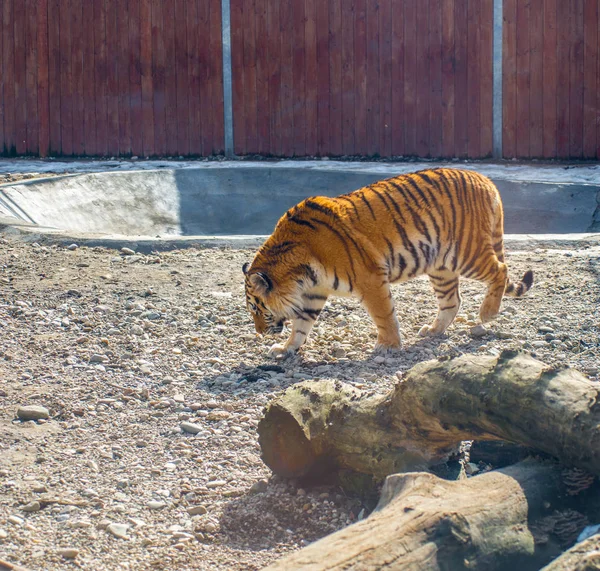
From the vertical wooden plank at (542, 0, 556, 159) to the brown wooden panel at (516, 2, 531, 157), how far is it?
246 mm

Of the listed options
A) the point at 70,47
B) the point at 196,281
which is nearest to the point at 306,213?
the point at 196,281

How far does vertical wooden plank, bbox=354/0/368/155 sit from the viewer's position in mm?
13172

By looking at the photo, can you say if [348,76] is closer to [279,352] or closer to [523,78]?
[523,78]

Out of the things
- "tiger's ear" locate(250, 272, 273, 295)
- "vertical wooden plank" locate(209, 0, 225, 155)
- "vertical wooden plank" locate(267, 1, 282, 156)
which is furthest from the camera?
"vertical wooden plank" locate(209, 0, 225, 155)

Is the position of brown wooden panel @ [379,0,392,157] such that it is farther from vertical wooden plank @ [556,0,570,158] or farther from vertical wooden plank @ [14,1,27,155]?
vertical wooden plank @ [14,1,27,155]

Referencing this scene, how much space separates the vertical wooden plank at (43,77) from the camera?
13.8 meters

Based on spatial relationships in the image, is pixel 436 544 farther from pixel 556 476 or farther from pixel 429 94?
pixel 429 94

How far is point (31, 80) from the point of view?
13.9 m

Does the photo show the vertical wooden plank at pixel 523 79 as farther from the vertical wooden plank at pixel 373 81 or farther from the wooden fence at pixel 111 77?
the wooden fence at pixel 111 77

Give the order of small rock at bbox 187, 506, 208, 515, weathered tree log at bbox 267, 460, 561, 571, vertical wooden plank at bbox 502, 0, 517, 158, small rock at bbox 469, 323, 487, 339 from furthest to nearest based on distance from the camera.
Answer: vertical wooden plank at bbox 502, 0, 517, 158 → small rock at bbox 469, 323, 487, 339 → small rock at bbox 187, 506, 208, 515 → weathered tree log at bbox 267, 460, 561, 571

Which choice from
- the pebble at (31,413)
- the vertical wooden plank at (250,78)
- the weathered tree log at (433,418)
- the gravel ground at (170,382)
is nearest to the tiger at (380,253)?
the gravel ground at (170,382)

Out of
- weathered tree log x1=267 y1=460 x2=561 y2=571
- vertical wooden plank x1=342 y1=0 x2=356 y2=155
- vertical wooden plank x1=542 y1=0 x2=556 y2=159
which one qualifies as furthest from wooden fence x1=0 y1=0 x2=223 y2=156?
weathered tree log x1=267 y1=460 x2=561 y2=571

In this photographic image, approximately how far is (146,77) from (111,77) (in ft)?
1.85

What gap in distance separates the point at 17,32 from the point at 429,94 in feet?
21.8
